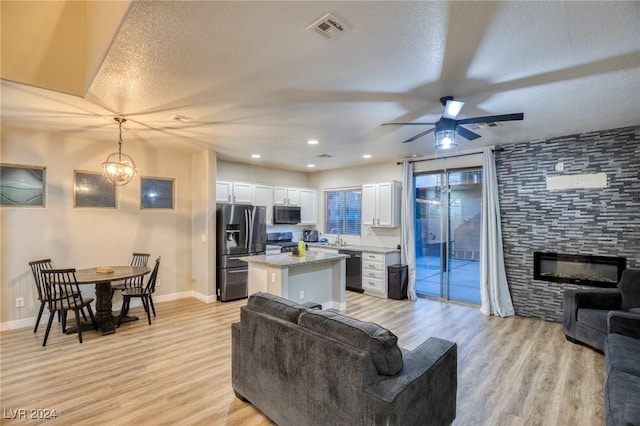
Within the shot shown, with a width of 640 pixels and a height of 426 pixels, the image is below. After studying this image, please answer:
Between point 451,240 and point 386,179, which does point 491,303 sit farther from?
point 386,179

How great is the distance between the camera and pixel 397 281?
230 inches

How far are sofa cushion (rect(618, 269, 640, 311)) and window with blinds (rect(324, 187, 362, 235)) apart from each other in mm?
4449

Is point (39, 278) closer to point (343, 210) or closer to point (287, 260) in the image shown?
point (287, 260)

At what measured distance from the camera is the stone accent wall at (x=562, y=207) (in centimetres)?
412

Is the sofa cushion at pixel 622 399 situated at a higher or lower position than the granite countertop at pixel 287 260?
lower

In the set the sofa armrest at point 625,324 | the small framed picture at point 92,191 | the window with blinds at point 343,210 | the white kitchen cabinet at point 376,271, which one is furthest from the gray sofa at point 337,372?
the window with blinds at point 343,210

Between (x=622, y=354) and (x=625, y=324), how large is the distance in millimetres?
605

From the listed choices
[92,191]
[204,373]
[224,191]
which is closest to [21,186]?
[92,191]

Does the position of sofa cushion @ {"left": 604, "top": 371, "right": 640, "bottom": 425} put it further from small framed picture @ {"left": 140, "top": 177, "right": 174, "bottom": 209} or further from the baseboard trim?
small framed picture @ {"left": 140, "top": 177, "right": 174, "bottom": 209}

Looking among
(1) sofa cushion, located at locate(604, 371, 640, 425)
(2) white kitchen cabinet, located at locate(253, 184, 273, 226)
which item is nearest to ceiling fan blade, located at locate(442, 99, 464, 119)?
(1) sofa cushion, located at locate(604, 371, 640, 425)

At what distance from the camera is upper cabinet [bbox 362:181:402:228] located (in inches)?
247

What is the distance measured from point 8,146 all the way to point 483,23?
5.82 meters

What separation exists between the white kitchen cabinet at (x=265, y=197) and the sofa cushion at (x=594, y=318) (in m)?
5.46

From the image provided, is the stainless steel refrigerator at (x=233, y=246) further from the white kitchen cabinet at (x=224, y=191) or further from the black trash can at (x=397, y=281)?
the black trash can at (x=397, y=281)
